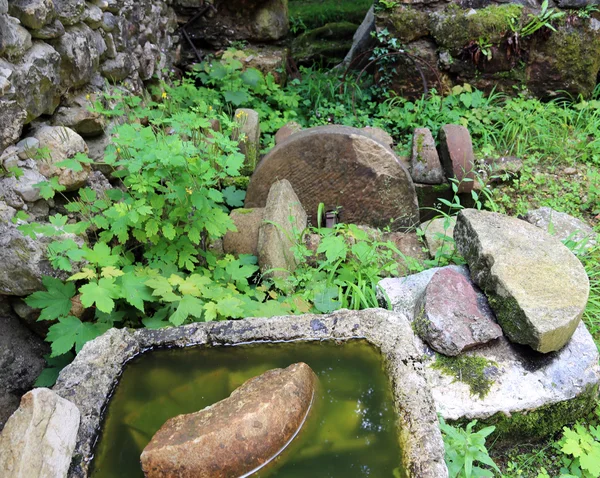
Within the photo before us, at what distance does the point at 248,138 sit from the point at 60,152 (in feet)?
5.56

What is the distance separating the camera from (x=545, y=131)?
15.7 feet

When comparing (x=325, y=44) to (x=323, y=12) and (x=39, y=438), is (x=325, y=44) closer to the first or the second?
(x=323, y=12)

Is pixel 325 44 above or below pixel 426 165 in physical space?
above

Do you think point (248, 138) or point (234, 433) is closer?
point (234, 433)

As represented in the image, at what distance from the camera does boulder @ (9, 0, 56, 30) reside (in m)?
2.33

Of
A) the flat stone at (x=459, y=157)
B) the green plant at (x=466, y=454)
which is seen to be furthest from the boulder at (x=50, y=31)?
the flat stone at (x=459, y=157)

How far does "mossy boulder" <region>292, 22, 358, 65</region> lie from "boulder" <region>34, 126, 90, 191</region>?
13.2ft

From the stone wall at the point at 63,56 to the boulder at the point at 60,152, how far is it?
0.11 metres

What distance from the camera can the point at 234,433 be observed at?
160 centimetres

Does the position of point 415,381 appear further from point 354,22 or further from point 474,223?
point 354,22

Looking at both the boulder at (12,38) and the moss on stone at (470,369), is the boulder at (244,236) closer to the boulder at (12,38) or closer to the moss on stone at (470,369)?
the moss on stone at (470,369)

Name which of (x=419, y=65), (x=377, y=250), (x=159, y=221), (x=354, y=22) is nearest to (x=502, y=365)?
(x=377, y=250)

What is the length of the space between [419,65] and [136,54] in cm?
287

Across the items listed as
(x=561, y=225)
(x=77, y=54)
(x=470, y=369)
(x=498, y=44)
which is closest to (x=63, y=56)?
(x=77, y=54)
